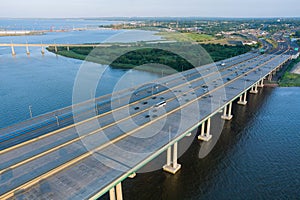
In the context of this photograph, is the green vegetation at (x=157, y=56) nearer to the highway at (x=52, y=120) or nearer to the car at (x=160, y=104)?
the highway at (x=52, y=120)

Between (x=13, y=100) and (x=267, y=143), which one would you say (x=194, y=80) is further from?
(x=13, y=100)

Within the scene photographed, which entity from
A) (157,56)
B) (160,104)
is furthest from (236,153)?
(157,56)

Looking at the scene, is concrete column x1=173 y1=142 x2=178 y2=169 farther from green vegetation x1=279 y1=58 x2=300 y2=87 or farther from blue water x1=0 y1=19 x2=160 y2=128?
green vegetation x1=279 y1=58 x2=300 y2=87

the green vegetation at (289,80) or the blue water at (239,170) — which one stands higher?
the green vegetation at (289,80)

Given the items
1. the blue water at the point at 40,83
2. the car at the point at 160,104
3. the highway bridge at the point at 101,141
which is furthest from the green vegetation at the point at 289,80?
the car at the point at 160,104

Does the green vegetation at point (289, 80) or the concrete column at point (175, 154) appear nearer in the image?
the concrete column at point (175, 154)

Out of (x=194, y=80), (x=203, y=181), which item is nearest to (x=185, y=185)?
(x=203, y=181)

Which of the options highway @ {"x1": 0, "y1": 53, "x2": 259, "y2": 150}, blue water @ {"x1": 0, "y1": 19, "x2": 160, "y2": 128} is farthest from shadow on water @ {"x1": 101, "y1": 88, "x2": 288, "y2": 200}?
blue water @ {"x1": 0, "y1": 19, "x2": 160, "y2": 128}

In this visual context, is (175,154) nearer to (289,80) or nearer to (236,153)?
(236,153)
